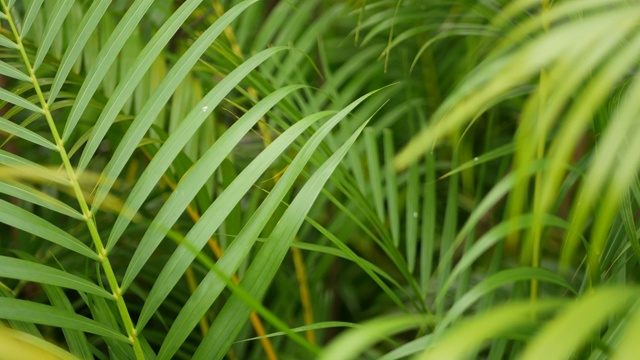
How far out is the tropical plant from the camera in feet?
0.87

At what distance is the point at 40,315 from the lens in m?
0.41

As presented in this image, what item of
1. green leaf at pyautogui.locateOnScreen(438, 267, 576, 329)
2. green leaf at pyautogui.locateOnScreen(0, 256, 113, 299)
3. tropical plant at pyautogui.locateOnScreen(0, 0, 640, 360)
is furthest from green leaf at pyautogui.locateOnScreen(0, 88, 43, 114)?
green leaf at pyautogui.locateOnScreen(438, 267, 576, 329)

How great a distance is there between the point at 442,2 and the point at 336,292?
19.6 inches

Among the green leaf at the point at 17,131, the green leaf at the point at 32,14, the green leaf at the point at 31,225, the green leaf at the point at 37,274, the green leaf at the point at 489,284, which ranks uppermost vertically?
the green leaf at the point at 32,14

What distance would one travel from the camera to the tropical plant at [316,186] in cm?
26

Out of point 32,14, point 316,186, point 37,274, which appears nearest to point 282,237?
point 316,186

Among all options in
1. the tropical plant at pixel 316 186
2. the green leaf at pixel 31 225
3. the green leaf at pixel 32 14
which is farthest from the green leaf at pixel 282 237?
the green leaf at pixel 32 14

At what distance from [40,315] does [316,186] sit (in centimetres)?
17

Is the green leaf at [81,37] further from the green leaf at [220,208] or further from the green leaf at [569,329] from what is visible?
the green leaf at [569,329]

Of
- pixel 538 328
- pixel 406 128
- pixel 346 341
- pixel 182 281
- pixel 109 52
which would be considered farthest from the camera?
pixel 406 128

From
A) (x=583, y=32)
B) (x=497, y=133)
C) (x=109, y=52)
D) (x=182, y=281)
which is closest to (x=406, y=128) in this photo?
(x=497, y=133)

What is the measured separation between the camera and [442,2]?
707 mm

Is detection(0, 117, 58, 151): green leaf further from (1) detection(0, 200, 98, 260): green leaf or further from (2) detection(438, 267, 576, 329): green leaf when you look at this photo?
(2) detection(438, 267, 576, 329): green leaf

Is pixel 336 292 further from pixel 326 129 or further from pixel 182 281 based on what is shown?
pixel 326 129
